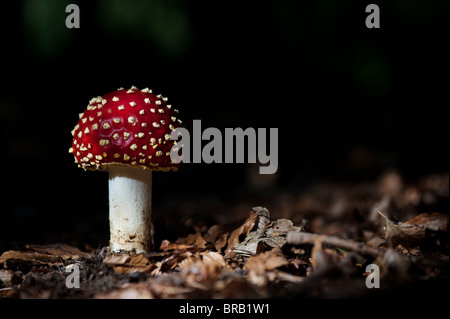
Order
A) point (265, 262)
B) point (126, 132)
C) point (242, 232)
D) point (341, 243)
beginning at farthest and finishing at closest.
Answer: point (242, 232) < point (126, 132) < point (265, 262) < point (341, 243)

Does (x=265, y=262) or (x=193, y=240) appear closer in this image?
(x=265, y=262)

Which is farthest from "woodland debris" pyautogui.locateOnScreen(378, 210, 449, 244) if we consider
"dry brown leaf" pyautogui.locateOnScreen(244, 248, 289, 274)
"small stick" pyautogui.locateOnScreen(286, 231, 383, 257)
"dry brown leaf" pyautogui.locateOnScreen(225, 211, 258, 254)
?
"dry brown leaf" pyautogui.locateOnScreen(225, 211, 258, 254)

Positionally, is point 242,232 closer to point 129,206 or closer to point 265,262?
point 265,262

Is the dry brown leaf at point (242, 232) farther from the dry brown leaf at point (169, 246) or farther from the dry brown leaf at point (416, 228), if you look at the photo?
the dry brown leaf at point (416, 228)

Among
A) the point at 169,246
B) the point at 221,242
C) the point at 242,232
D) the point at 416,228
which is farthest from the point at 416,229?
the point at 169,246

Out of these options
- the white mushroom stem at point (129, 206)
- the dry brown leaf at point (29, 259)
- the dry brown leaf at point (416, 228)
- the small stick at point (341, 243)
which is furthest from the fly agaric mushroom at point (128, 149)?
the dry brown leaf at point (416, 228)

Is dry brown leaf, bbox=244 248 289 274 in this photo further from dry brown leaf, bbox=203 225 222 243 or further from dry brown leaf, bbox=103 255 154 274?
dry brown leaf, bbox=203 225 222 243

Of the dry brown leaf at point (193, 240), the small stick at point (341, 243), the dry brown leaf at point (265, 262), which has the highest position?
the small stick at point (341, 243)
